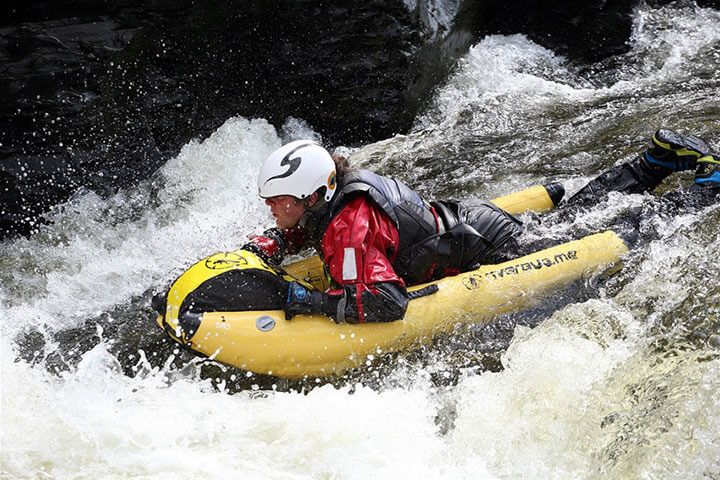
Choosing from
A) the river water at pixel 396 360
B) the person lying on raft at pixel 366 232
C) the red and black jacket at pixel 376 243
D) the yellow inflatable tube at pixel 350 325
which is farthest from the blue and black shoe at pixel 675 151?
the red and black jacket at pixel 376 243

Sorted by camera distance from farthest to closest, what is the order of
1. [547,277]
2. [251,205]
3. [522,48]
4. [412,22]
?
[522,48] < [412,22] < [251,205] < [547,277]

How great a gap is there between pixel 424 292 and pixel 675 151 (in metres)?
2.08

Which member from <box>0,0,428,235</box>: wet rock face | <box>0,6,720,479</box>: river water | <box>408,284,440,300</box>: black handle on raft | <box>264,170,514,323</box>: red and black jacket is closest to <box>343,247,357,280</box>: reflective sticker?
<box>264,170,514,323</box>: red and black jacket

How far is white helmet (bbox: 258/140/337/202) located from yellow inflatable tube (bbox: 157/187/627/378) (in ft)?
1.73

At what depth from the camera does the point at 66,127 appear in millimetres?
5945

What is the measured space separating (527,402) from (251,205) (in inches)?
130

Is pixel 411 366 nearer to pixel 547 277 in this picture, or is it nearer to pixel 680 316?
pixel 547 277

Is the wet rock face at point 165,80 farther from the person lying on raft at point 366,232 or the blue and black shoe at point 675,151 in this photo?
the blue and black shoe at point 675,151

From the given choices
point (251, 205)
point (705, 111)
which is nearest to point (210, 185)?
point (251, 205)

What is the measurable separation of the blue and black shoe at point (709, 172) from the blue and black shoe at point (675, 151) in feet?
0.32

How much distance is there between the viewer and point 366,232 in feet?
13.2

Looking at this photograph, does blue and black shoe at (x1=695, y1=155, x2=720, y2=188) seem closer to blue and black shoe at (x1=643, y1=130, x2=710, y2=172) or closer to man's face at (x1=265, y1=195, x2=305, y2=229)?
blue and black shoe at (x1=643, y1=130, x2=710, y2=172)

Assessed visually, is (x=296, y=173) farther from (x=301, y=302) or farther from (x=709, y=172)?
(x=709, y=172)

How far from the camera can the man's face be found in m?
4.09
